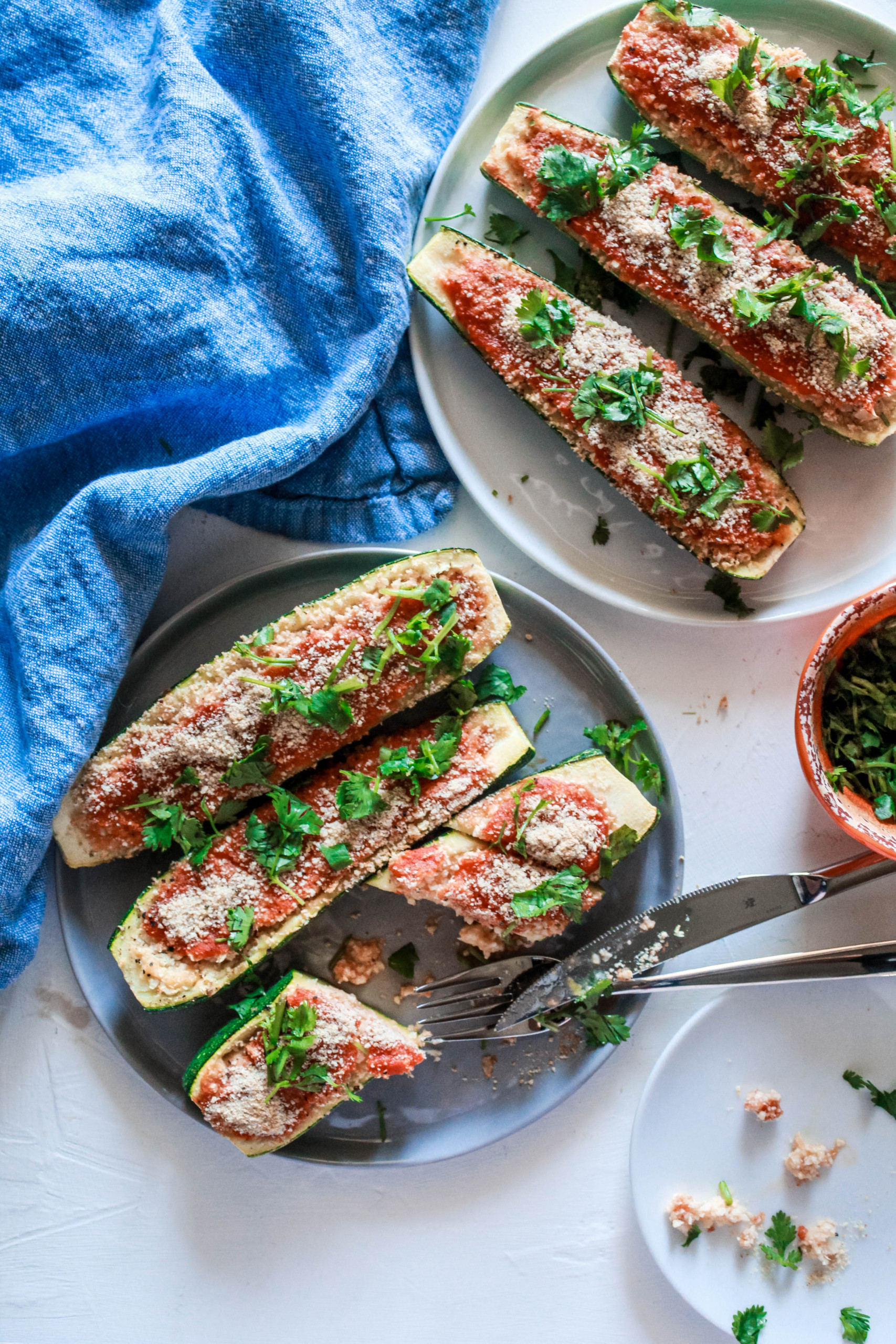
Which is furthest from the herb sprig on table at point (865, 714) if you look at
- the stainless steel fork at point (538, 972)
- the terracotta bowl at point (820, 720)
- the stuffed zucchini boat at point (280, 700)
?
the stuffed zucchini boat at point (280, 700)

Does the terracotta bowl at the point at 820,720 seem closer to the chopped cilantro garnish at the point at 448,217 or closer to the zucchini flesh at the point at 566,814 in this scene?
the zucchini flesh at the point at 566,814

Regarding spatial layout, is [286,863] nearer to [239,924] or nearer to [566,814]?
[239,924]

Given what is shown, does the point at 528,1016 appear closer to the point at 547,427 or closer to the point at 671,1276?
the point at 671,1276

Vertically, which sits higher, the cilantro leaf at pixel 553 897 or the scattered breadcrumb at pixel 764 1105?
the cilantro leaf at pixel 553 897

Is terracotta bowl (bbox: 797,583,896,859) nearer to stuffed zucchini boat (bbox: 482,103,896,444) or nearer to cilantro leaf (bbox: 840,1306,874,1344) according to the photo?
stuffed zucchini boat (bbox: 482,103,896,444)

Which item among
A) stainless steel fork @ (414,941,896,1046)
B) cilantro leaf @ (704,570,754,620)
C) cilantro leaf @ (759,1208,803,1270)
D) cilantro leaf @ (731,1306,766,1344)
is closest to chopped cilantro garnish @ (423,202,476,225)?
cilantro leaf @ (704,570,754,620)

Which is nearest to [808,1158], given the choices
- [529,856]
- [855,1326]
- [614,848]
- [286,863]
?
[855,1326]

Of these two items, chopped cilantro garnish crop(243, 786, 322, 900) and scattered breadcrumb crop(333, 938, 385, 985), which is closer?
chopped cilantro garnish crop(243, 786, 322, 900)

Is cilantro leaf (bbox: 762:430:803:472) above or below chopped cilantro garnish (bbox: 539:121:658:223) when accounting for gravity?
below
